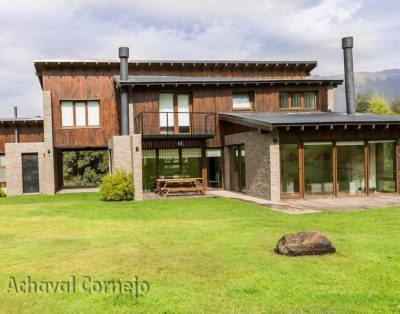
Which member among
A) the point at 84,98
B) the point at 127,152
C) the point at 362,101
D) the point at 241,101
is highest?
the point at 362,101

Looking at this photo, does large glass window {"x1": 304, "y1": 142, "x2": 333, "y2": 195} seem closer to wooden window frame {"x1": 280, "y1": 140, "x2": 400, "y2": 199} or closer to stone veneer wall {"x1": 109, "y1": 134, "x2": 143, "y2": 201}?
wooden window frame {"x1": 280, "y1": 140, "x2": 400, "y2": 199}

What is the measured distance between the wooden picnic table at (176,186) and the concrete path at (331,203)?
114 inches

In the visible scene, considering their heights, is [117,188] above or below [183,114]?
below

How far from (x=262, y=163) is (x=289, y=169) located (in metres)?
1.25

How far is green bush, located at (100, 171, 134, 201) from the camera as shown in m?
19.8

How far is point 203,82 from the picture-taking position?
24172 millimetres

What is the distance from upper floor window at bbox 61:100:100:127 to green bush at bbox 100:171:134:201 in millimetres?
6937

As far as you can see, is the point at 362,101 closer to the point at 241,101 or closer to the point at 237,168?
the point at 241,101

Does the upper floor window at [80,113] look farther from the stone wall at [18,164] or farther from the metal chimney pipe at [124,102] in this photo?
the metal chimney pipe at [124,102]

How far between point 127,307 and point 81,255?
3309mm

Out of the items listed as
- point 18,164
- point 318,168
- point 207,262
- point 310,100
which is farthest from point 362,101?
point 207,262

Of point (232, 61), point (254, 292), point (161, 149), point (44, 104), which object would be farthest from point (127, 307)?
point (232, 61)

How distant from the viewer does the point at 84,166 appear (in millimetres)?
43188

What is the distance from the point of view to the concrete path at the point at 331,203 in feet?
50.5
